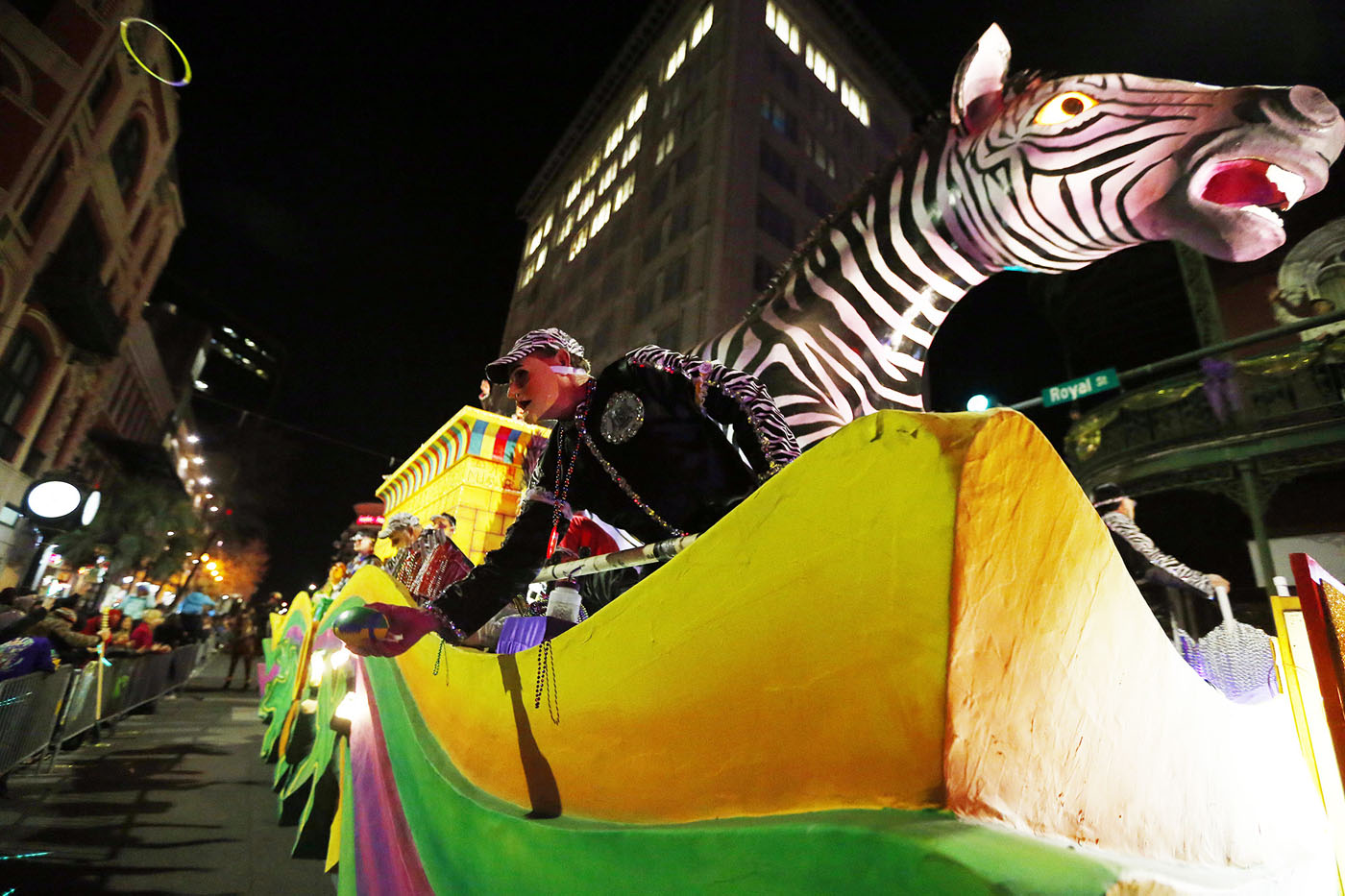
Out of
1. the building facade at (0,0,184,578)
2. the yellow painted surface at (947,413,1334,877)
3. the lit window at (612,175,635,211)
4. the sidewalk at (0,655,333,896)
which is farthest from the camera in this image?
the lit window at (612,175,635,211)

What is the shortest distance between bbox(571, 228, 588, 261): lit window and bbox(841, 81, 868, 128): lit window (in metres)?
15.1

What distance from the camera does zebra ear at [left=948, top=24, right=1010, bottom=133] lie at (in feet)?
8.03

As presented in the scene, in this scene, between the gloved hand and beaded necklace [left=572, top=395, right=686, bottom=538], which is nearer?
the gloved hand

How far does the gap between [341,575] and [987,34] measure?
29.5 ft

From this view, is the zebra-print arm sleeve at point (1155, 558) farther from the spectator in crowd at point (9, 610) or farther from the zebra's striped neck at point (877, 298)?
the spectator in crowd at point (9, 610)

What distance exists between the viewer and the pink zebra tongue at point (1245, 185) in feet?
6.81

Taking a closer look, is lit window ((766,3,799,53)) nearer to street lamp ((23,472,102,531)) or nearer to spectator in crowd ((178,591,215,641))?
street lamp ((23,472,102,531))

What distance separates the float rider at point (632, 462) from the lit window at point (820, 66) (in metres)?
34.9

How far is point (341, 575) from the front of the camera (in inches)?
340

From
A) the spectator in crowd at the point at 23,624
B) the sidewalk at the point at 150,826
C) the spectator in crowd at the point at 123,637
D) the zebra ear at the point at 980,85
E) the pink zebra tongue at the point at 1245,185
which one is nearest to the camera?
the pink zebra tongue at the point at 1245,185

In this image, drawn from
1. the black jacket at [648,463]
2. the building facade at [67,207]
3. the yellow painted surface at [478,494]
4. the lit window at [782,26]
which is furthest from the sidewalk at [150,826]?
the lit window at [782,26]

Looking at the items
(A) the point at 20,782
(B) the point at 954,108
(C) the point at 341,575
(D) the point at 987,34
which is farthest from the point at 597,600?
(C) the point at 341,575

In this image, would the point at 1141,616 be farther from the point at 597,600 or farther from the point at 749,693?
the point at 597,600

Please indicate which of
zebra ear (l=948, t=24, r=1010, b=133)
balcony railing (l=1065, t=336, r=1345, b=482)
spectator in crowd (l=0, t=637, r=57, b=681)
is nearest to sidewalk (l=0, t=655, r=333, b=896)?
spectator in crowd (l=0, t=637, r=57, b=681)
